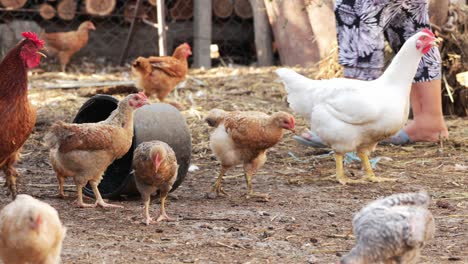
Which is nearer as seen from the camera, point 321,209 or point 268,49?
point 321,209

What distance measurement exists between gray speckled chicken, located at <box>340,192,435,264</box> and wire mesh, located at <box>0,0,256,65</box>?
27.1 feet

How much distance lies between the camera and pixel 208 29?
1109 cm

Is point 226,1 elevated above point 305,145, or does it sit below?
above

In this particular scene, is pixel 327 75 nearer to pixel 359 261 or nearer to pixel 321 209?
pixel 321 209

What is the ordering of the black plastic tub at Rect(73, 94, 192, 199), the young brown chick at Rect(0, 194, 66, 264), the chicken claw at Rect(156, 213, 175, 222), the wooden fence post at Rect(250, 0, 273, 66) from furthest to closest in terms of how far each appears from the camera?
the wooden fence post at Rect(250, 0, 273, 66), the black plastic tub at Rect(73, 94, 192, 199), the chicken claw at Rect(156, 213, 175, 222), the young brown chick at Rect(0, 194, 66, 264)

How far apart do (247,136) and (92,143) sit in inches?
35.8

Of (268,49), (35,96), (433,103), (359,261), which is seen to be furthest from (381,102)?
(268,49)

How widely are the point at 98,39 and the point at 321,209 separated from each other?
25.4 feet

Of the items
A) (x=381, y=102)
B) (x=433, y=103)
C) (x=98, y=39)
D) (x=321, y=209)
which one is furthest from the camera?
(x=98, y=39)

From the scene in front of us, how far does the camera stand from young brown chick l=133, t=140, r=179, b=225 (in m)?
4.45

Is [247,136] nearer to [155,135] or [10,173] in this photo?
[155,135]

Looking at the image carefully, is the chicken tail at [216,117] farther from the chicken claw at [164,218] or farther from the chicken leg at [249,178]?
the chicken claw at [164,218]

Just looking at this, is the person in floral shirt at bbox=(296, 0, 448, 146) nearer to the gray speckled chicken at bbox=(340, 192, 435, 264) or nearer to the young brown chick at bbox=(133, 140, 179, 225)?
the young brown chick at bbox=(133, 140, 179, 225)

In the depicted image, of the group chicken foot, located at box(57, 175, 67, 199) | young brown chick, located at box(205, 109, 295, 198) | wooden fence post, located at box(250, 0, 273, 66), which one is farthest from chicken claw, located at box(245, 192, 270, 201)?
wooden fence post, located at box(250, 0, 273, 66)
